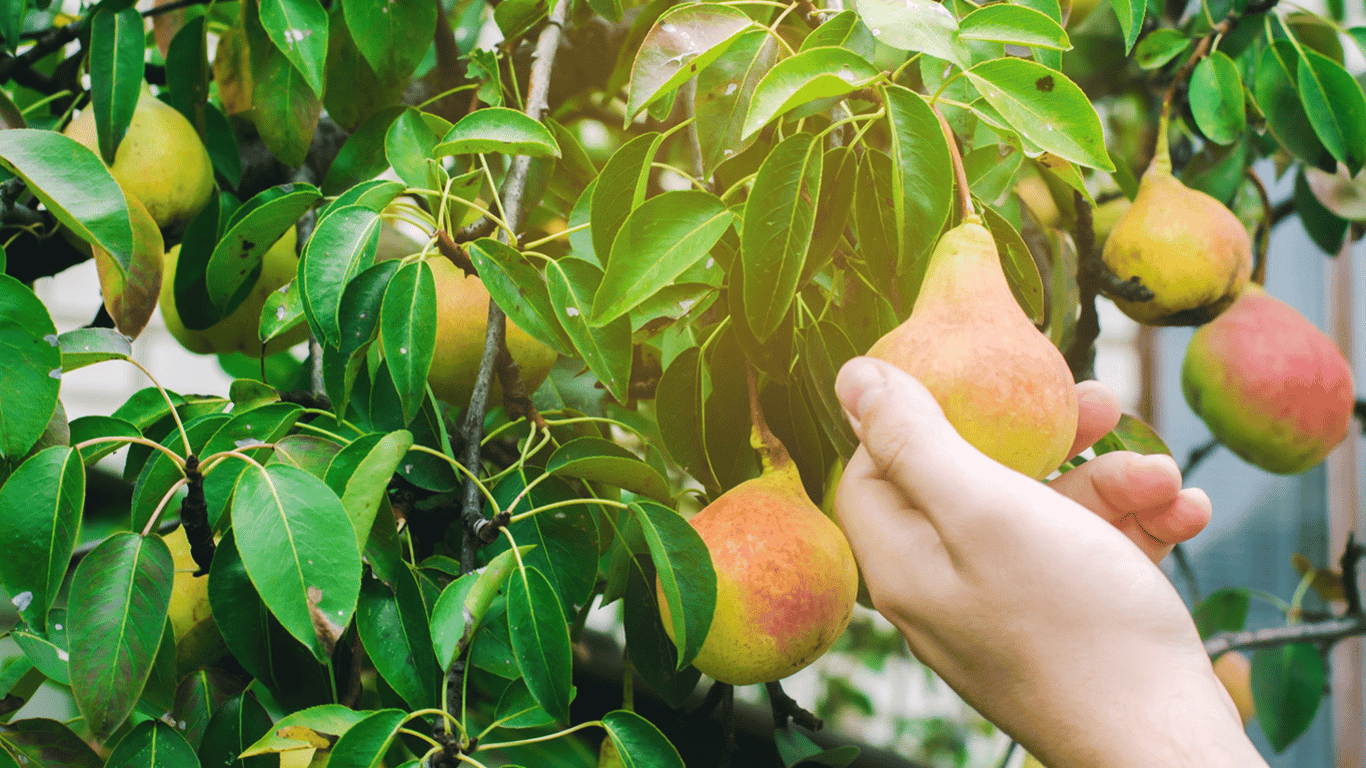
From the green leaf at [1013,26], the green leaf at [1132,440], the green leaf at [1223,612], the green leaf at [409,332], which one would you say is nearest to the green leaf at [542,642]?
the green leaf at [409,332]

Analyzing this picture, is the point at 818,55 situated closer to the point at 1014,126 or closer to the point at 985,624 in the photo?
the point at 1014,126

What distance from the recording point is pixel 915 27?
39cm

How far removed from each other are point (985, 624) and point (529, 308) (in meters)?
0.28

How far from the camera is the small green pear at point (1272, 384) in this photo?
1.11m

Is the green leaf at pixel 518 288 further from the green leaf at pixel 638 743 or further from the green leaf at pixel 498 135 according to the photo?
the green leaf at pixel 638 743

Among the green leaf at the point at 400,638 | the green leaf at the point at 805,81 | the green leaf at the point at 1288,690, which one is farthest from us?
the green leaf at the point at 1288,690

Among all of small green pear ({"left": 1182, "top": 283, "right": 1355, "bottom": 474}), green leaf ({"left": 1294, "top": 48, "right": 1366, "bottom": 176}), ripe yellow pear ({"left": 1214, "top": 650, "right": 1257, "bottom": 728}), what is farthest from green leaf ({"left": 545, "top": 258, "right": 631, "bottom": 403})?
ripe yellow pear ({"left": 1214, "top": 650, "right": 1257, "bottom": 728})

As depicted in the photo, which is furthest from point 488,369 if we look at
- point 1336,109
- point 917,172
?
point 1336,109

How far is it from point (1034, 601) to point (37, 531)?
0.45m

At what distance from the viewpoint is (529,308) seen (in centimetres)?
50

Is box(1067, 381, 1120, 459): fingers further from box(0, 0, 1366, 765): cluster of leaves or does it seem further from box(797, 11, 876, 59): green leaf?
box(797, 11, 876, 59): green leaf

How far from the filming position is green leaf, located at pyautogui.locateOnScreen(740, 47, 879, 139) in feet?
1.20

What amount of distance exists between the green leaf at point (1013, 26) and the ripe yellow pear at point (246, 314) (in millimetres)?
609

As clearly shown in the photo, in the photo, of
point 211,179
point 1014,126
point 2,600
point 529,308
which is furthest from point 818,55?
point 2,600
